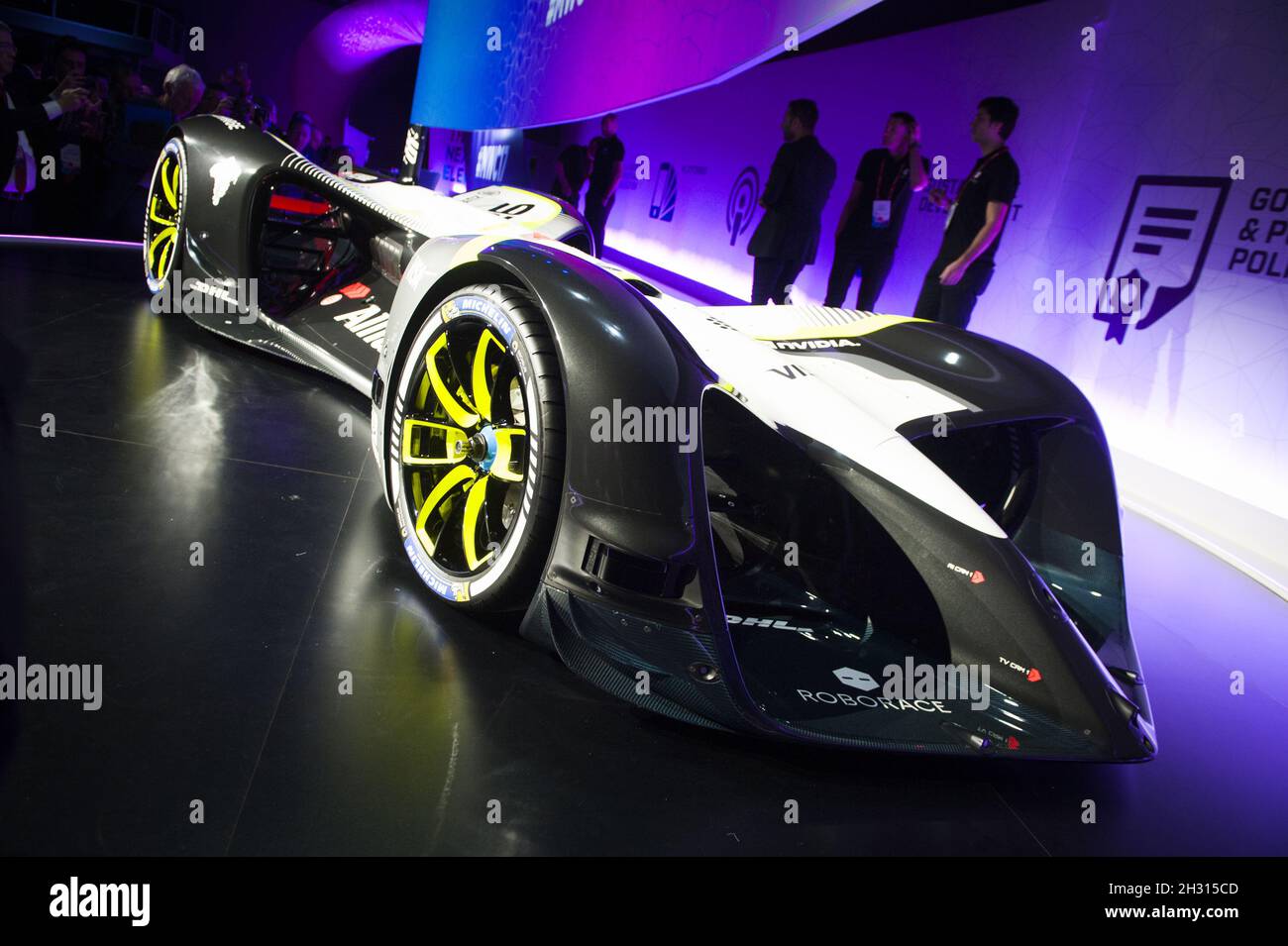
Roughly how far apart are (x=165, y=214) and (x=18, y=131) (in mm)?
1942

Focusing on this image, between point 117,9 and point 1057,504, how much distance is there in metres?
18.0

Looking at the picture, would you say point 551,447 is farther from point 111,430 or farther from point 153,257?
point 153,257

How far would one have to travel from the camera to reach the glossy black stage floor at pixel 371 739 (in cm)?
149

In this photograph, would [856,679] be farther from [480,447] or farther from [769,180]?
[769,180]

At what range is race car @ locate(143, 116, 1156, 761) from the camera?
6.10 feet

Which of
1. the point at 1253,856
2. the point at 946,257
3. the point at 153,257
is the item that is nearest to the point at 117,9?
the point at 153,257

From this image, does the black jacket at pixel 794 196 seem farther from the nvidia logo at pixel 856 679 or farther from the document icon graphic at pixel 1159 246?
the nvidia logo at pixel 856 679

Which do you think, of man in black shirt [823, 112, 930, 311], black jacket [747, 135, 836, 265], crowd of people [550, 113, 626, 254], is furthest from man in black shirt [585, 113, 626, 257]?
man in black shirt [823, 112, 930, 311]

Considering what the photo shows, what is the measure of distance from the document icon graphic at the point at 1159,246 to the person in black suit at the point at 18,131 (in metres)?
6.95

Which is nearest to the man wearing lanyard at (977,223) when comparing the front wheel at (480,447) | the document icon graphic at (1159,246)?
the document icon graphic at (1159,246)

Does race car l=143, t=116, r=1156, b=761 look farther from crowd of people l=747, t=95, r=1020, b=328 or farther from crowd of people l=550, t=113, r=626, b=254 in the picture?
crowd of people l=550, t=113, r=626, b=254

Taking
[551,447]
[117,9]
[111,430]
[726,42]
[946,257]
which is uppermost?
[117,9]

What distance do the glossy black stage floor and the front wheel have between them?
0.49ft
